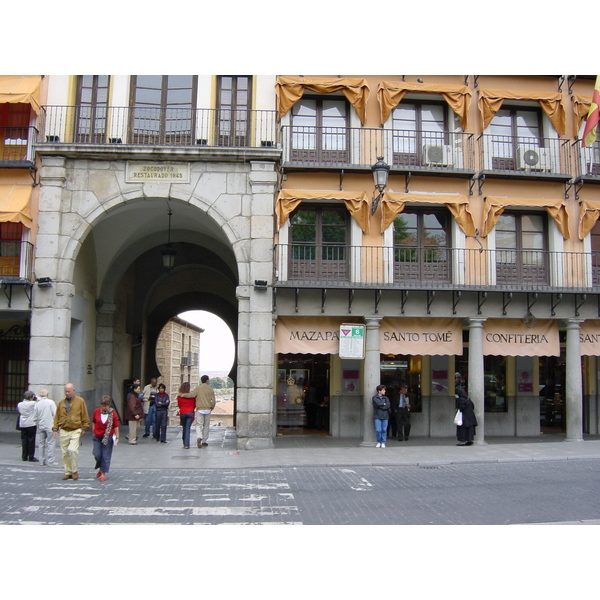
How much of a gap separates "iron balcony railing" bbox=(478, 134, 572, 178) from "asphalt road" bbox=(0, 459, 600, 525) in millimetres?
8915

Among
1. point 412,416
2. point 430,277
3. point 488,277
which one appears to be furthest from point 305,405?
point 488,277

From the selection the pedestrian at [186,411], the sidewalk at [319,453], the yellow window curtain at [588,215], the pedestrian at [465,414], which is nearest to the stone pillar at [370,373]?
the sidewalk at [319,453]

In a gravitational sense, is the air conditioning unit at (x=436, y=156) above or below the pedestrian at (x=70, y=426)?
above

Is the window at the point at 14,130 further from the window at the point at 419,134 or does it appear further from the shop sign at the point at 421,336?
the shop sign at the point at 421,336

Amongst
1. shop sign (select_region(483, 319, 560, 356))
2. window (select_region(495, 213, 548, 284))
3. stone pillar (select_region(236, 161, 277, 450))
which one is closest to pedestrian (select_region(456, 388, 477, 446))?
shop sign (select_region(483, 319, 560, 356))

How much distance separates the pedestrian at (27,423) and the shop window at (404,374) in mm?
10240

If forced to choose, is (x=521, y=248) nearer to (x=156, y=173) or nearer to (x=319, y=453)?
(x=319, y=453)

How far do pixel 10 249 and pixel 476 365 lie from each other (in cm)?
1356

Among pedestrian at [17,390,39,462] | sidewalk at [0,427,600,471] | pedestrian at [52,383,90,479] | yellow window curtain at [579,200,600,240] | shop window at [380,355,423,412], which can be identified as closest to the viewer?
pedestrian at [52,383,90,479]

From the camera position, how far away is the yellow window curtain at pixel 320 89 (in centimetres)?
1662

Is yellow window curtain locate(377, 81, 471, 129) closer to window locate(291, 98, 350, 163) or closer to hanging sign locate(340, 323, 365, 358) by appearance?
window locate(291, 98, 350, 163)

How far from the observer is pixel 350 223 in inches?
679

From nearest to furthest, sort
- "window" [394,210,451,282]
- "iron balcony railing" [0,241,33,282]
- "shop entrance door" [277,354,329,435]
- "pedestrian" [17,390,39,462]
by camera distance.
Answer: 1. "pedestrian" [17,390,39,462]
2. "iron balcony railing" [0,241,33,282]
3. "window" [394,210,451,282]
4. "shop entrance door" [277,354,329,435]

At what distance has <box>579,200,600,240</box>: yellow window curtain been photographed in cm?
1745
